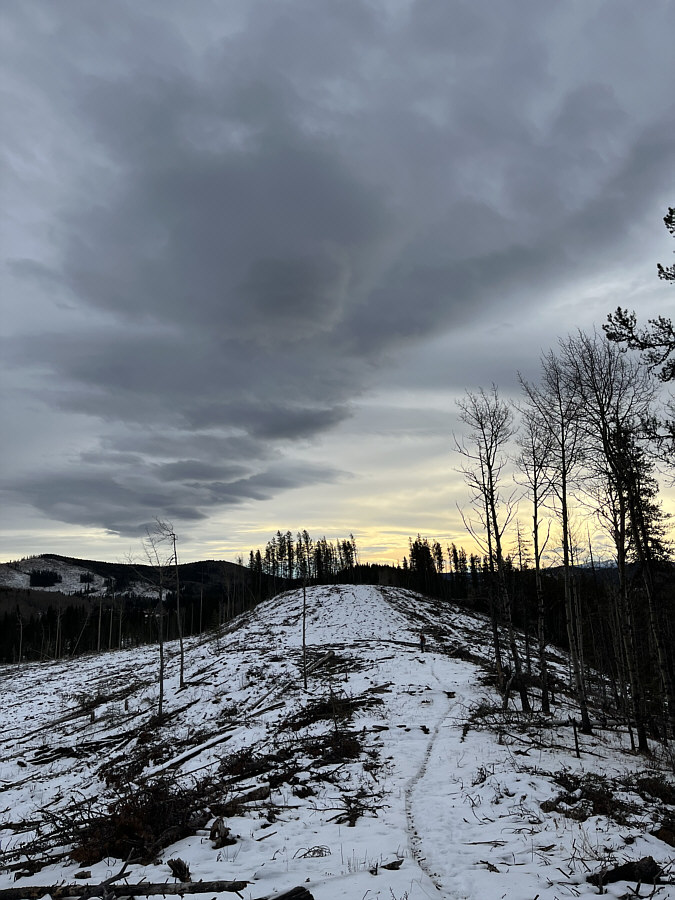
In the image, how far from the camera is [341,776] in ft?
38.7

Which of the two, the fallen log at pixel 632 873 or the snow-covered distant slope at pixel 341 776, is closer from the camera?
the fallen log at pixel 632 873

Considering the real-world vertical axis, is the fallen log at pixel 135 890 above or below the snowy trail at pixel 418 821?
above

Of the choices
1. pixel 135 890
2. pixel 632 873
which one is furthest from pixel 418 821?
pixel 135 890

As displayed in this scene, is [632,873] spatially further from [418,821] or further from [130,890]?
[130,890]

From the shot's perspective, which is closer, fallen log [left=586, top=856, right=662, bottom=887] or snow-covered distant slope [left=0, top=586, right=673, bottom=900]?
fallen log [left=586, top=856, right=662, bottom=887]

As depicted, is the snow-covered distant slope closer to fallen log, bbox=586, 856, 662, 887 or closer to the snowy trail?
the snowy trail

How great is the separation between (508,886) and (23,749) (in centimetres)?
2584

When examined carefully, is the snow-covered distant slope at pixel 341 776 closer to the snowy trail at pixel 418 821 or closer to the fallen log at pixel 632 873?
the snowy trail at pixel 418 821

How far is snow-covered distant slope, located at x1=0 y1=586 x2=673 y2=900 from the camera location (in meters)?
6.64

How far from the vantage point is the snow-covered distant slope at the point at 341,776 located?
261 inches

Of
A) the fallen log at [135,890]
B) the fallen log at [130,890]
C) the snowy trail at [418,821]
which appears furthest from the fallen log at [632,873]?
the fallen log at [130,890]

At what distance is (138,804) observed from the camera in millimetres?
8992

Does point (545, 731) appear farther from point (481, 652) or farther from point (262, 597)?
point (262, 597)

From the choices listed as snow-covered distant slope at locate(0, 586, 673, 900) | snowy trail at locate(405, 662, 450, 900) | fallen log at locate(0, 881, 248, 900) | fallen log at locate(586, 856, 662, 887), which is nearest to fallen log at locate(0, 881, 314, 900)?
fallen log at locate(0, 881, 248, 900)
